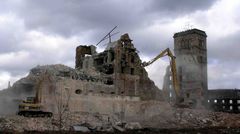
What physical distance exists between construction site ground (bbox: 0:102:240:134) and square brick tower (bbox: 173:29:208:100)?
964 inches

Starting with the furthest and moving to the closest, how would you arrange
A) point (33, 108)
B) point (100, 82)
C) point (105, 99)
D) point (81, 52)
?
point (81, 52)
point (100, 82)
point (105, 99)
point (33, 108)

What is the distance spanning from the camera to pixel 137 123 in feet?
122

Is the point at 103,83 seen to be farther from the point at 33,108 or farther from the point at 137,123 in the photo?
the point at 137,123

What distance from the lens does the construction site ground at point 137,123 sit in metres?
32.2

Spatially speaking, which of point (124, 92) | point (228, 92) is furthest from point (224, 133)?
point (228, 92)

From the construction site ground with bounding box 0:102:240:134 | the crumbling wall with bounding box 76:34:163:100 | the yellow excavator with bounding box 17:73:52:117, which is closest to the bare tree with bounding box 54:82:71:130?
the construction site ground with bounding box 0:102:240:134

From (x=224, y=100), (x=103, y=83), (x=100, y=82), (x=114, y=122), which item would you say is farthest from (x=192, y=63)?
(x=114, y=122)

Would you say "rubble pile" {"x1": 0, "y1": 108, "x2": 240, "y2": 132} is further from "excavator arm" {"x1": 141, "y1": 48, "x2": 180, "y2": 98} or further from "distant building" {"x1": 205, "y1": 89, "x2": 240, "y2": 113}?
"distant building" {"x1": 205, "y1": 89, "x2": 240, "y2": 113}

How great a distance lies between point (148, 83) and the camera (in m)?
57.9

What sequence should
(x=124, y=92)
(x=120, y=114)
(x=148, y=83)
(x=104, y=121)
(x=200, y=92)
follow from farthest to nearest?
(x=200, y=92) < (x=148, y=83) < (x=124, y=92) < (x=120, y=114) < (x=104, y=121)

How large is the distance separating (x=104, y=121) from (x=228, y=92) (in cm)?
4571

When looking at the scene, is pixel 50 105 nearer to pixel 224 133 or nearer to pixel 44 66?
pixel 44 66

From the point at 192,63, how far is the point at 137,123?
41370mm

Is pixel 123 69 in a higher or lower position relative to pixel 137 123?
higher
